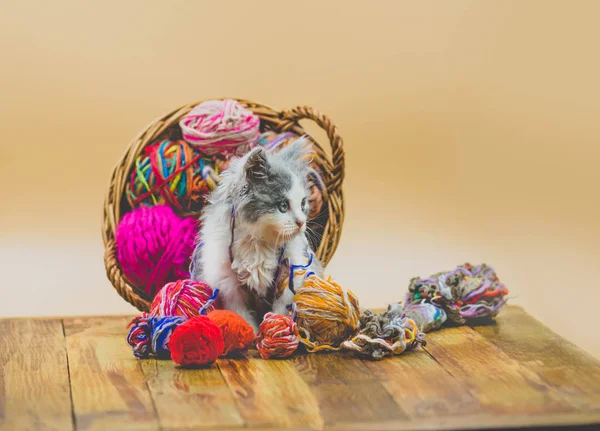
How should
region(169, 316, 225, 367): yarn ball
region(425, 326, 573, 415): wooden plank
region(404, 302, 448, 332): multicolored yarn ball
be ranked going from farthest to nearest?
region(404, 302, 448, 332): multicolored yarn ball < region(169, 316, 225, 367): yarn ball < region(425, 326, 573, 415): wooden plank

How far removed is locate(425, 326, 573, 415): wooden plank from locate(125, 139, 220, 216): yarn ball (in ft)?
2.42

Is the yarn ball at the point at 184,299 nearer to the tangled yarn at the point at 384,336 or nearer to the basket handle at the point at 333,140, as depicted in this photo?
the tangled yarn at the point at 384,336

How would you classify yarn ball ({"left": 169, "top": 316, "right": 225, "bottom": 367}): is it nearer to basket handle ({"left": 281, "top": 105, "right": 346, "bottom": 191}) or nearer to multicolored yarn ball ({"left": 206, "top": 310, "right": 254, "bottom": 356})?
multicolored yarn ball ({"left": 206, "top": 310, "right": 254, "bottom": 356})

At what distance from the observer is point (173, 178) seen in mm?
2455

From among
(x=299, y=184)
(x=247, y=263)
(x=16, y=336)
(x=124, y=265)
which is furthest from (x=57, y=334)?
(x=299, y=184)

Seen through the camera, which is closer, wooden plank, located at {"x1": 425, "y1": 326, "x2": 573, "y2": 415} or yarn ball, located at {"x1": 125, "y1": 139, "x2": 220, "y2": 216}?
wooden plank, located at {"x1": 425, "y1": 326, "x2": 573, "y2": 415}


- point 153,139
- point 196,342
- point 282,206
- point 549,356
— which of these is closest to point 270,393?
point 196,342

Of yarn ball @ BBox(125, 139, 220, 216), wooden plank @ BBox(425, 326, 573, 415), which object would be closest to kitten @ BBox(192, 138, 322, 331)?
yarn ball @ BBox(125, 139, 220, 216)

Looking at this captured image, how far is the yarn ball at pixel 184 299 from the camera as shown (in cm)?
217

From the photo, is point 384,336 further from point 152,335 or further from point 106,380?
point 106,380

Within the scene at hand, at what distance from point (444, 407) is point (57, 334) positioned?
42.8 inches

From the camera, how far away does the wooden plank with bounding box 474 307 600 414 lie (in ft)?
6.42

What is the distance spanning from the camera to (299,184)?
2176mm

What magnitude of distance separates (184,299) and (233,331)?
0.16 meters
